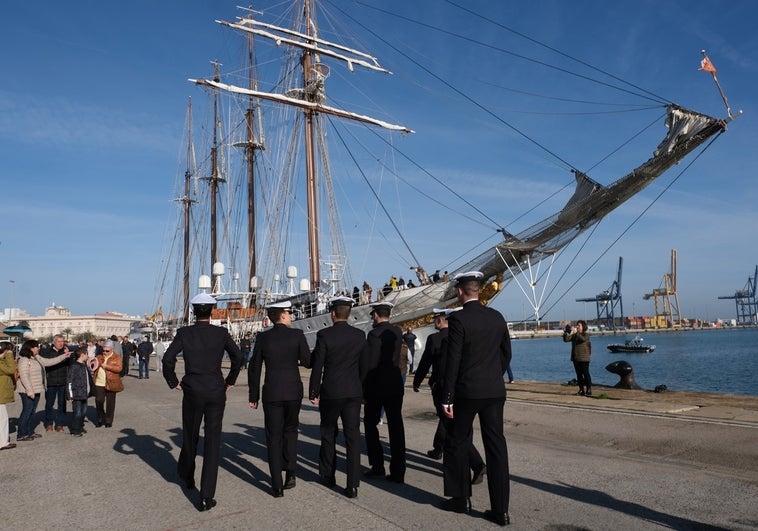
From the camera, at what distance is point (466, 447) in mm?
4828

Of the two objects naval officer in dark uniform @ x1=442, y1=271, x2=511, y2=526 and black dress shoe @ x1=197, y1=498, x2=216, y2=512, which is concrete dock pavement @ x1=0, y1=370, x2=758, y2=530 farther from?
naval officer in dark uniform @ x1=442, y1=271, x2=511, y2=526

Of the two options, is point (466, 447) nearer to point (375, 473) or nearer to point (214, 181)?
point (375, 473)


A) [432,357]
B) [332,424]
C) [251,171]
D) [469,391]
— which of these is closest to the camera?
[469,391]

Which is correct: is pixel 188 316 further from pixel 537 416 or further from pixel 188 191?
pixel 537 416

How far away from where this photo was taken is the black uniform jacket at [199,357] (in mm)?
5418

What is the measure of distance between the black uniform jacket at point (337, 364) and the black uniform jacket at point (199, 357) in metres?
0.93

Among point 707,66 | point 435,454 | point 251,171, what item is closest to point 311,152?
point 251,171

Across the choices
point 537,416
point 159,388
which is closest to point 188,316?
point 159,388

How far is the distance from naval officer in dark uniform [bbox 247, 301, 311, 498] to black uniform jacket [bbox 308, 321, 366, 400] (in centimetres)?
15

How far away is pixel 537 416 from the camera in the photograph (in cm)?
969

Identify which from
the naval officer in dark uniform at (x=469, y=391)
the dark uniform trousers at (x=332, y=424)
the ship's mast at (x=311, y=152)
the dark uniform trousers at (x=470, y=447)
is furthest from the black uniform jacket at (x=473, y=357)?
the ship's mast at (x=311, y=152)

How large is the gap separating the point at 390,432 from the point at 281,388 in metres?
1.27

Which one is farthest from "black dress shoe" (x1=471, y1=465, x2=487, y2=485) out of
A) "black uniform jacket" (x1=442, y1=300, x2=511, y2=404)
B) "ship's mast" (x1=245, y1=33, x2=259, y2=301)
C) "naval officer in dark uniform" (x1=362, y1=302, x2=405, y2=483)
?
"ship's mast" (x1=245, y1=33, x2=259, y2=301)

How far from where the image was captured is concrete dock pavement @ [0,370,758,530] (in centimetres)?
460
